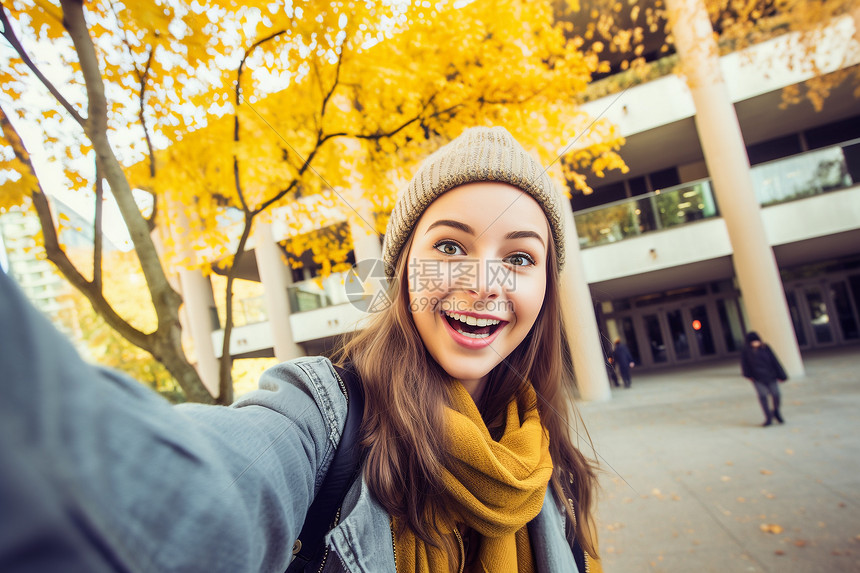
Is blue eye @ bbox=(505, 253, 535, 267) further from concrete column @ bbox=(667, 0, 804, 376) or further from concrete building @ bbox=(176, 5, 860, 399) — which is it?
concrete column @ bbox=(667, 0, 804, 376)

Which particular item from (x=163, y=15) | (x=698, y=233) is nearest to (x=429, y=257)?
(x=163, y=15)

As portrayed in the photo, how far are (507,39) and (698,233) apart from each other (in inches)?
326

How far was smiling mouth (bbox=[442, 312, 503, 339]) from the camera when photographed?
4.59 ft

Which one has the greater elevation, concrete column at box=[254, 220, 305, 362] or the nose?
concrete column at box=[254, 220, 305, 362]

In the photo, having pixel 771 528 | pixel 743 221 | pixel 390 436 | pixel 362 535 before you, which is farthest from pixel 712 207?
pixel 362 535

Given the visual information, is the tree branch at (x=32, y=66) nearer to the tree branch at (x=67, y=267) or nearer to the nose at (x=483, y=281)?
the tree branch at (x=67, y=267)

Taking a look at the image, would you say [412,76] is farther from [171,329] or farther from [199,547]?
[199,547]

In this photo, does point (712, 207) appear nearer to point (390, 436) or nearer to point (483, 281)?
point (483, 281)

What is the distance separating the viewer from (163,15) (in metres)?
2.28

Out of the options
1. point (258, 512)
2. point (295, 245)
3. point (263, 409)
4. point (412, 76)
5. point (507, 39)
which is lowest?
point (258, 512)

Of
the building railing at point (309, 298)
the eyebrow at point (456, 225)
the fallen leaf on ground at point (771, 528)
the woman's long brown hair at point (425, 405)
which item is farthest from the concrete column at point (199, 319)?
the fallen leaf on ground at point (771, 528)

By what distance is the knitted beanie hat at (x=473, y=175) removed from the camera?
4.79 feet

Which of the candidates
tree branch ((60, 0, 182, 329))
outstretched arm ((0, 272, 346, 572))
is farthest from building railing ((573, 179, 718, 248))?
outstretched arm ((0, 272, 346, 572))

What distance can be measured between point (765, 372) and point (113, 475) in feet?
26.1
